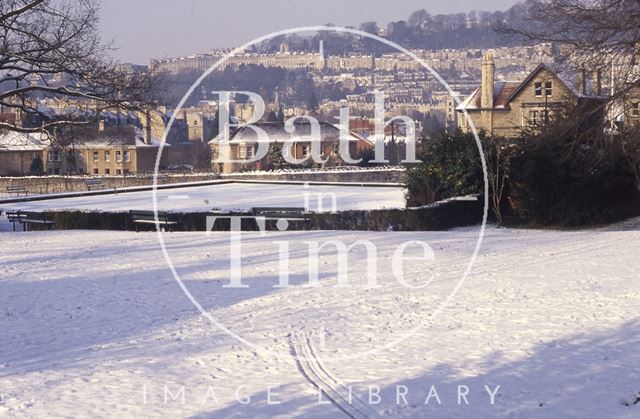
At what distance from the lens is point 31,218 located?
1126 inches

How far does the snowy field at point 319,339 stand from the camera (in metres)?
8.47

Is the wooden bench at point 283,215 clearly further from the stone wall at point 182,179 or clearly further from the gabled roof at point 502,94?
the gabled roof at point 502,94

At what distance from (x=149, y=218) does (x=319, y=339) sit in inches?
646

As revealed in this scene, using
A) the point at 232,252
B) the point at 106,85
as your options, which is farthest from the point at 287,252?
the point at 106,85

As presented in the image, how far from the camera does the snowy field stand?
847 cm

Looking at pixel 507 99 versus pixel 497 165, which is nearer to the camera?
pixel 497 165

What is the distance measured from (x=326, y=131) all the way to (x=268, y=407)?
76758 millimetres

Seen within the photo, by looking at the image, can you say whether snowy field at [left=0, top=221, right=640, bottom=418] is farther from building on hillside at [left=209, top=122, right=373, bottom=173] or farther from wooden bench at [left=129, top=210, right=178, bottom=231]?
building on hillside at [left=209, top=122, right=373, bottom=173]

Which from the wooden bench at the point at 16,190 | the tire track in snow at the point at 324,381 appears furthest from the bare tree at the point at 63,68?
the wooden bench at the point at 16,190

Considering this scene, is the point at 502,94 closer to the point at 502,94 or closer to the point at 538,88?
the point at 502,94

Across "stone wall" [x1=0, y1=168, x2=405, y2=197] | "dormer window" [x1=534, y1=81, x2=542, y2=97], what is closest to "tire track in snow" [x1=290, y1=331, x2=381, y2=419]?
"stone wall" [x1=0, y1=168, x2=405, y2=197]

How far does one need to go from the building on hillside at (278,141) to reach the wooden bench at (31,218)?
48.8m

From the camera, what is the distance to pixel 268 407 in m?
8.26

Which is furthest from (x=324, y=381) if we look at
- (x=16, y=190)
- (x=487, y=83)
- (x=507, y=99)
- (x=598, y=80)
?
(x=487, y=83)
